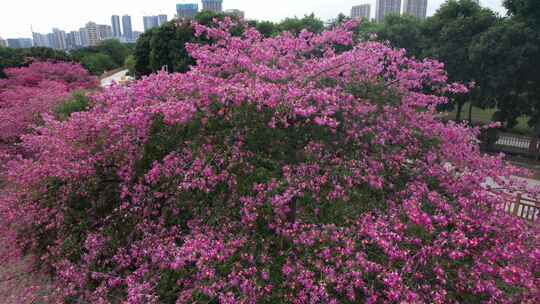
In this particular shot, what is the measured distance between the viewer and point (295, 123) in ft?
12.9

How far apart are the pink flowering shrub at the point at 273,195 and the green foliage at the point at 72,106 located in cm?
432

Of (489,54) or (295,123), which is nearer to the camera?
(295,123)

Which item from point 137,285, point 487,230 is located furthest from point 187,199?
point 487,230

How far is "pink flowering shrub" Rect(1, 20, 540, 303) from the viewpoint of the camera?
9.46ft

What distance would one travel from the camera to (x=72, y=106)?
9.22 metres

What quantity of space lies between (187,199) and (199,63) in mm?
2108

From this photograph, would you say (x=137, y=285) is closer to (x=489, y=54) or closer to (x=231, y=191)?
(x=231, y=191)

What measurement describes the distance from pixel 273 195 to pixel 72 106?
26.4 feet

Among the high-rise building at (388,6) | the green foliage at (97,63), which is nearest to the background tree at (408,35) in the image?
the green foliage at (97,63)

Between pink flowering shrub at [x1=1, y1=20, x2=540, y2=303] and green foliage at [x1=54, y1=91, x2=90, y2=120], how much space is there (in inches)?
170

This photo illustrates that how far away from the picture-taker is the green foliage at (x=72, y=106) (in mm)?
8946

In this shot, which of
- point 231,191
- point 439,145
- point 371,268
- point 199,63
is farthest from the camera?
point 199,63

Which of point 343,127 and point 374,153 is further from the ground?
point 343,127

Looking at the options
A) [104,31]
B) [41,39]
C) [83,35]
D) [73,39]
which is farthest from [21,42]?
[104,31]
